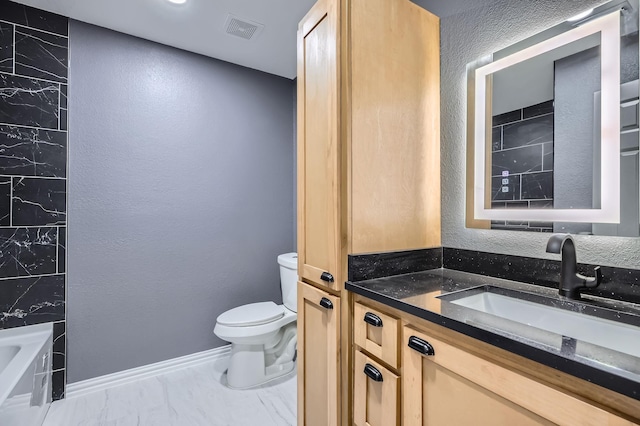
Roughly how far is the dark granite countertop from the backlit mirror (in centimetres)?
26

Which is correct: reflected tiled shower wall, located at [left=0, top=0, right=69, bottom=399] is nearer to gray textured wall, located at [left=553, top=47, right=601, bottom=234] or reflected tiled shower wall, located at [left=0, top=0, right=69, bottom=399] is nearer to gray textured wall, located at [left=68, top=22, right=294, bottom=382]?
gray textured wall, located at [left=68, top=22, right=294, bottom=382]

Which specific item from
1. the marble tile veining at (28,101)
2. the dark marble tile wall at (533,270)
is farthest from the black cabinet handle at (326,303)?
the marble tile veining at (28,101)

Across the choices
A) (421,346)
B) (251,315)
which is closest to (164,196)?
(251,315)

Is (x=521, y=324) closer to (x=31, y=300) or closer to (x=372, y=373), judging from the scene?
(x=372, y=373)

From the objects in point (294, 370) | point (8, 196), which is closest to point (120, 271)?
point (8, 196)

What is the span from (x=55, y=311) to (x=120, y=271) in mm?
399

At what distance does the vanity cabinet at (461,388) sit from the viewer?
0.59m

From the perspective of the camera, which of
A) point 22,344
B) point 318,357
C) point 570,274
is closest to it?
point 570,274

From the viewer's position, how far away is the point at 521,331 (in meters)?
0.69

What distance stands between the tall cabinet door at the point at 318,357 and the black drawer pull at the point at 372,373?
164 millimetres

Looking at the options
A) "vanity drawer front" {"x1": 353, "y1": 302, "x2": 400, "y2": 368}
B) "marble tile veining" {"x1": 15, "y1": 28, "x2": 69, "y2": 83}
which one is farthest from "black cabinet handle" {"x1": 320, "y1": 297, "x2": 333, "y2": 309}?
"marble tile veining" {"x1": 15, "y1": 28, "x2": 69, "y2": 83}

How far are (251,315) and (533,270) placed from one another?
170 cm

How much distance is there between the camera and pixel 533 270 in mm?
1130

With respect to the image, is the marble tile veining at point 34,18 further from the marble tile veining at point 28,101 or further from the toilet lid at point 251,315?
the toilet lid at point 251,315
